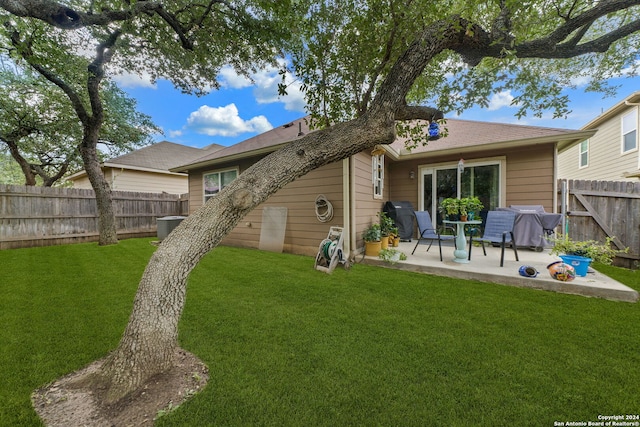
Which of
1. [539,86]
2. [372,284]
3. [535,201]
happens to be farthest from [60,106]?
[535,201]

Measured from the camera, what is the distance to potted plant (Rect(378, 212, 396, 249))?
5.75 metres

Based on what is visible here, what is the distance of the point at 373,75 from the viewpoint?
2959 mm

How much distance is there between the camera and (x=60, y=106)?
923 cm

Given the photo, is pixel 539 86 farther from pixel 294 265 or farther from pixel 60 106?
pixel 60 106

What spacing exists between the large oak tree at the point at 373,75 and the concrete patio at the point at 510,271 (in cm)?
228

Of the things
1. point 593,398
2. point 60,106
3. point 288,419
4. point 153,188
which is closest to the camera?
point 288,419

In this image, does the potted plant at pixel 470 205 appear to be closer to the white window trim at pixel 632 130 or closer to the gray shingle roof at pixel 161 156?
the white window trim at pixel 632 130

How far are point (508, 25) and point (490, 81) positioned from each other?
2.95 feet

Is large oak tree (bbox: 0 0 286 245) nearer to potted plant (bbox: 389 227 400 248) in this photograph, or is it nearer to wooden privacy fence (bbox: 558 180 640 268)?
potted plant (bbox: 389 227 400 248)

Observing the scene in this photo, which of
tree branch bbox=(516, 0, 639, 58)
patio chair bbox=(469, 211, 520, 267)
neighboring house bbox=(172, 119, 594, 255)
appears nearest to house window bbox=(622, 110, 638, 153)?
neighboring house bbox=(172, 119, 594, 255)

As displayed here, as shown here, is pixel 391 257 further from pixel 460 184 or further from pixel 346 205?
pixel 460 184

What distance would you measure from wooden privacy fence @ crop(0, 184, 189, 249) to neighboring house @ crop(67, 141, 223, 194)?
256 cm

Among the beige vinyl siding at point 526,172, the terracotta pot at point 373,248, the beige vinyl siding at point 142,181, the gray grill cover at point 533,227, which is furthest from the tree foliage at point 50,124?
the gray grill cover at point 533,227

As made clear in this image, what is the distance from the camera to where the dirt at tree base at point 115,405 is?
131cm
